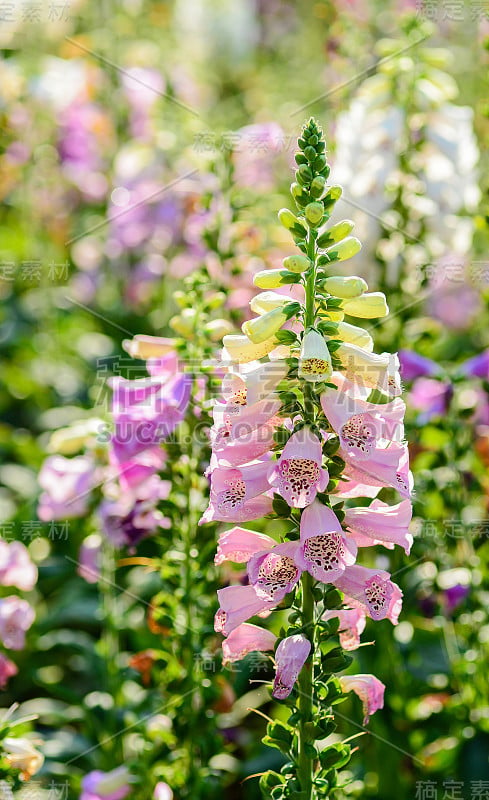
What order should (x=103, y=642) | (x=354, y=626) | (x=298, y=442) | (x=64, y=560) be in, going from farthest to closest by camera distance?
(x=64, y=560), (x=103, y=642), (x=354, y=626), (x=298, y=442)

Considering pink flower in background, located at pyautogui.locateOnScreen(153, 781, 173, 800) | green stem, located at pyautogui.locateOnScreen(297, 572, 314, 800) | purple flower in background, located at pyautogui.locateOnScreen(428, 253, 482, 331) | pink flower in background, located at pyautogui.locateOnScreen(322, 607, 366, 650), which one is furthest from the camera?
purple flower in background, located at pyautogui.locateOnScreen(428, 253, 482, 331)

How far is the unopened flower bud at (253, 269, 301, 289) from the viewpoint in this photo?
1530 millimetres

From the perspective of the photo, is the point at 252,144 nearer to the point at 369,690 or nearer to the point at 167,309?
the point at 167,309

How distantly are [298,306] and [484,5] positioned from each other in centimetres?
208

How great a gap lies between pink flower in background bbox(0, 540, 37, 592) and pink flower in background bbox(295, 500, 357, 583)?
3.64 feet

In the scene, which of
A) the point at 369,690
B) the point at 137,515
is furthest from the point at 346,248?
the point at 137,515

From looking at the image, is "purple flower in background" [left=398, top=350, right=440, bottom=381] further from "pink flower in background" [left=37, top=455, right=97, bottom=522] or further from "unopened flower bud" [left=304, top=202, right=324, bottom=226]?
"unopened flower bud" [left=304, top=202, right=324, bottom=226]

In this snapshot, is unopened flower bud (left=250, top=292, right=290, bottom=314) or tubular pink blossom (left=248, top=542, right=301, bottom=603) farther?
unopened flower bud (left=250, top=292, right=290, bottom=314)

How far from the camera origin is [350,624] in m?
1.67

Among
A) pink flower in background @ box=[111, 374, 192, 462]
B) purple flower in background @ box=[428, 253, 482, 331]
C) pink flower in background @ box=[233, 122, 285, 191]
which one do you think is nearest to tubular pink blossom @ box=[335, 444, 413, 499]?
pink flower in background @ box=[111, 374, 192, 462]

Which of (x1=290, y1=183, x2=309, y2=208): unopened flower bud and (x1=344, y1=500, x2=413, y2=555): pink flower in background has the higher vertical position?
(x1=290, y1=183, x2=309, y2=208): unopened flower bud

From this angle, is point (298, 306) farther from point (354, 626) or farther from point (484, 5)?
point (484, 5)

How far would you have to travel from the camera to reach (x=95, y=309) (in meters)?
4.52

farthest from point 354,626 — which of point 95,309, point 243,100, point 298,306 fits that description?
point 243,100
